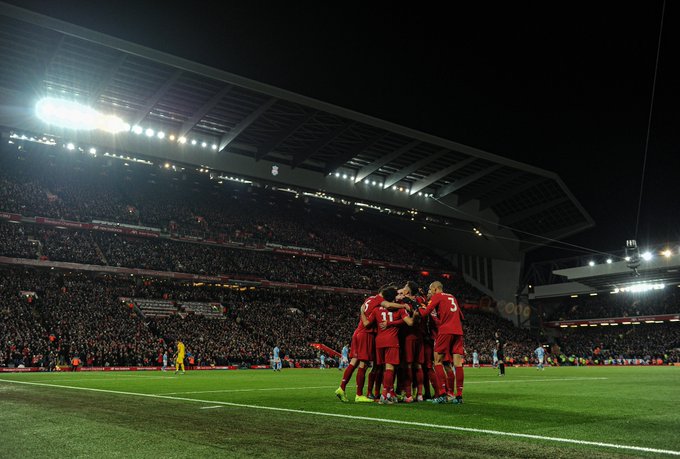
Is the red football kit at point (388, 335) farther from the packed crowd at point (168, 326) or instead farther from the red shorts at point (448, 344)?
the packed crowd at point (168, 326)

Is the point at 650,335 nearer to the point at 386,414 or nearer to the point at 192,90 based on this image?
the point at 192,90

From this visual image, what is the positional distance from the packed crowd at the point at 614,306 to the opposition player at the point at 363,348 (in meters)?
58.7

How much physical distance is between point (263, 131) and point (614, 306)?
147ft

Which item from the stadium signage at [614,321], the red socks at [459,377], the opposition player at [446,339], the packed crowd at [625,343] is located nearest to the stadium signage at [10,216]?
the opposition player at [446,339]

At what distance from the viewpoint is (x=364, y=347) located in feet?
33.0

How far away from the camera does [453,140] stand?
47469 millimetres

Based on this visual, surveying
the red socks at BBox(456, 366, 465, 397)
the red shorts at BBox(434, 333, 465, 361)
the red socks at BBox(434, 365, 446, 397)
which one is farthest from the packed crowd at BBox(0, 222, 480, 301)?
the red socks at BBox(456, 366, 465, 397)

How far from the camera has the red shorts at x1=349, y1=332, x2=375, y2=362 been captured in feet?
32.8

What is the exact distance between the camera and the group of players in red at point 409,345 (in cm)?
959

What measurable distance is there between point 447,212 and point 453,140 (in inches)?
Result: 559

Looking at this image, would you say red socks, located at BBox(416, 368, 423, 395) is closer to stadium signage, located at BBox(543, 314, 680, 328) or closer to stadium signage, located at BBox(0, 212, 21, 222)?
stadium signage, located at BBox(0, 212, 21, 222)

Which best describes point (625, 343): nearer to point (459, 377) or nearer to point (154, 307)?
point (154, 307)

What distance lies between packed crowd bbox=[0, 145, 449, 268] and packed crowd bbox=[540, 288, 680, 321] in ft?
52.0

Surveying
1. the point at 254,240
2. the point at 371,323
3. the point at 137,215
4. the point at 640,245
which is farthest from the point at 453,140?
the point at 371,323
